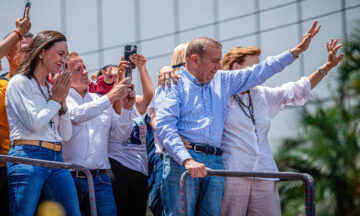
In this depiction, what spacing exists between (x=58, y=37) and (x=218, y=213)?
5.46 ft

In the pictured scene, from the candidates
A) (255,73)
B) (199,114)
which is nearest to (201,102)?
(199,114)

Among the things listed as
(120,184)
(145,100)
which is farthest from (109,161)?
(145,100)

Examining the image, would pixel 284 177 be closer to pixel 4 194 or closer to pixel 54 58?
pixel 54 58

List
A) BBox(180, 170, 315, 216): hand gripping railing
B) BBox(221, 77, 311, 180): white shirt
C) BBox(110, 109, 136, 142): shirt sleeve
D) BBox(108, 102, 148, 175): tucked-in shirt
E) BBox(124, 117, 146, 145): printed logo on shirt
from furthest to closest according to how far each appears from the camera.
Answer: BBox(124, 117, 146, 145): printed logo on shirt
BBox(108, 102, 148, 175): tucked-in shirt
BBox(110, 109, 136, 142): shirt sleeve
BBox(221, 77, 311, 180): white shirt
BBox(180, 170, 315, 216): hand gripping railing

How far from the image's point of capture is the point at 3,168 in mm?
4957

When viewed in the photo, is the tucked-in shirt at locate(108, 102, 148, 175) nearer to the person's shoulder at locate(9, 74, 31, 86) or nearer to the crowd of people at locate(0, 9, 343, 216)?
the crowd of people at locate(0, 9, 343, 216)

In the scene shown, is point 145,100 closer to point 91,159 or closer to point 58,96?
point 91,159

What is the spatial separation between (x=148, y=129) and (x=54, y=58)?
1.17 m

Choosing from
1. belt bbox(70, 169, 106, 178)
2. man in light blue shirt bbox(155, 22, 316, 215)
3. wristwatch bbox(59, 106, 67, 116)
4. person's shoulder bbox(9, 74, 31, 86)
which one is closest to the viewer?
person's shoulder bbox(9, 74, 31, 86)

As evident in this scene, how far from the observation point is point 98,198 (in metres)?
5.22

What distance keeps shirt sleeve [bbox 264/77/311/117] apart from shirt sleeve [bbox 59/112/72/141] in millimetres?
1570

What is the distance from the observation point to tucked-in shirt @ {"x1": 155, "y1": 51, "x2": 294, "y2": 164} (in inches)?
195

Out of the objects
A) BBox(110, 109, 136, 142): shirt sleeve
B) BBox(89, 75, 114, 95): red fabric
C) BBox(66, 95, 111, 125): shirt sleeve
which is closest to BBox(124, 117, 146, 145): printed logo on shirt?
BBox(110, 109, 136, 142): shirt sleeve

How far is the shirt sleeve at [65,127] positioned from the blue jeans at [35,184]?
0.96 ft
